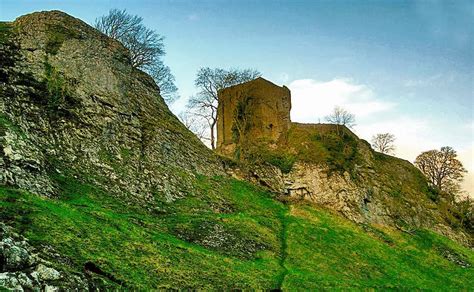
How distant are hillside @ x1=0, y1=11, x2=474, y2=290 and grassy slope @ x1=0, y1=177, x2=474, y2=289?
0.13 metres

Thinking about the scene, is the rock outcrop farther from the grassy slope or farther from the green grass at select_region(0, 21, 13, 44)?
the green grass at select_region(0, 21, 13, 44)

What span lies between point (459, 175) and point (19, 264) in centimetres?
7466

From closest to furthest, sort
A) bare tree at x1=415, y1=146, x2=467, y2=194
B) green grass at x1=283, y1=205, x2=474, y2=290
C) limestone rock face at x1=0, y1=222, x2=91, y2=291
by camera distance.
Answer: limestone rock face at x1=0, y1=222, x2=91, y2=291, green grass at x1=283, y1=205, x2=474, y2=290, bare tree at x1=415, y1=146, x2=467, y2=194

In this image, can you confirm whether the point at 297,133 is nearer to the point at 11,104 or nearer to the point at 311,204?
the point at 311,204

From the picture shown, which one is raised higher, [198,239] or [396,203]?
[396,203]

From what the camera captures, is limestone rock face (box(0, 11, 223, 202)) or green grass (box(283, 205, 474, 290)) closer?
limestone rock face (box(0, 11, 223, 202))

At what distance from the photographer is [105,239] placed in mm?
21016

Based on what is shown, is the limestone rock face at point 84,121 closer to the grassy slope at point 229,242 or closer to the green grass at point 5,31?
the green grass at point 5,31

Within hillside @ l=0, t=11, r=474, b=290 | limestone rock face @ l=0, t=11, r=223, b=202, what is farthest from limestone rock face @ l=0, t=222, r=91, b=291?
limestone rock face @ l=0, t=11, r=223, b=202

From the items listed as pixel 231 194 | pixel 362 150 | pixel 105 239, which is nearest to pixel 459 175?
pixel 362 150

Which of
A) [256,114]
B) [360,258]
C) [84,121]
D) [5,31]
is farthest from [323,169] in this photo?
[5,31]

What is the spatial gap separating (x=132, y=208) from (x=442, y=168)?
6294cm

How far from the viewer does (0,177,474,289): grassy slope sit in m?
19.6

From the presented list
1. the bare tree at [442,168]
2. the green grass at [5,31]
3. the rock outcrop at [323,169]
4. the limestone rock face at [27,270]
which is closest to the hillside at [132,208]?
the limestone rock face at [27,270]
